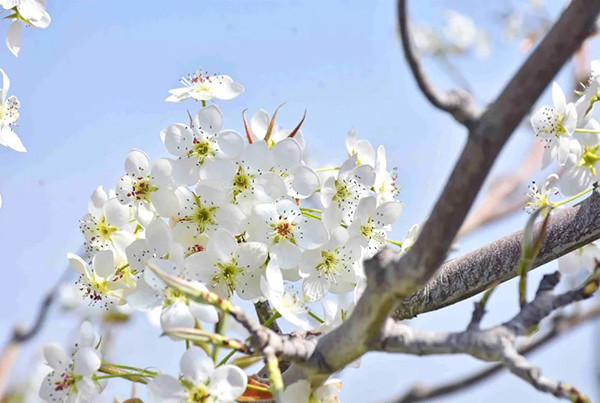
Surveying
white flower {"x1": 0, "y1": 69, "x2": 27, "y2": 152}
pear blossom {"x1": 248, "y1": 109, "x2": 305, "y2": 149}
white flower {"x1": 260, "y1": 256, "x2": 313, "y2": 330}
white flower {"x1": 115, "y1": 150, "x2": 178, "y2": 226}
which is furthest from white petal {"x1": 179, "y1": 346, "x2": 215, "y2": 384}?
white flower {"x1": 0, "y1": 69, "x2": 27, "y2": 152}

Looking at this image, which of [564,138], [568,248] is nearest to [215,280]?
[568,248]

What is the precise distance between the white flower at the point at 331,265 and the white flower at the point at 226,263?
2.2 inches

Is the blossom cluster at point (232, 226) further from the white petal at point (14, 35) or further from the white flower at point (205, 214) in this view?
the white petal at point (14, 35)

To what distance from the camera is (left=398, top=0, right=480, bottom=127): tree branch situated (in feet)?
1.67

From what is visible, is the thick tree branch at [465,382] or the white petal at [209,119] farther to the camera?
the thick tree branch at [465,382]

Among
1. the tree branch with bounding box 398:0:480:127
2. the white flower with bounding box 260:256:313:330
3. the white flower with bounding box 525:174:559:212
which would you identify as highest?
the white flower with bounding box 525:174:559:212

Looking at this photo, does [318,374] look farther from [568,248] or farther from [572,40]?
[568,248]

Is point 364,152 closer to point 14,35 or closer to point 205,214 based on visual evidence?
point 205,214

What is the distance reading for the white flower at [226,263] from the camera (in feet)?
2.72

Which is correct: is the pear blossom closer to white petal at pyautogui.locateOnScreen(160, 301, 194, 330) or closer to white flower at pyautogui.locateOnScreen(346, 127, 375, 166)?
white flower at pyautogui.locateOnScreen(346, 127, 375, 166)

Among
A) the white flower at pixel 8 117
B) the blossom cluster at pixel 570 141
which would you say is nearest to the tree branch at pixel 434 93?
the blossom cluster at pixel 570 141

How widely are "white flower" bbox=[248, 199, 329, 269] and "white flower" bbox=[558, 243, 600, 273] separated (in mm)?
502

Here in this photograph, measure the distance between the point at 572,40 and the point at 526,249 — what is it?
0.22 m

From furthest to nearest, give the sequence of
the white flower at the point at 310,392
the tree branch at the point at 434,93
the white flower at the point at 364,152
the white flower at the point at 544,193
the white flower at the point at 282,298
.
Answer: the white flower at the point at 544,193, the white flower at the point at 364,152, the white flower at the point at 282,298, the white flower at the point at 310,392, the tree branch at the point at 434,93
